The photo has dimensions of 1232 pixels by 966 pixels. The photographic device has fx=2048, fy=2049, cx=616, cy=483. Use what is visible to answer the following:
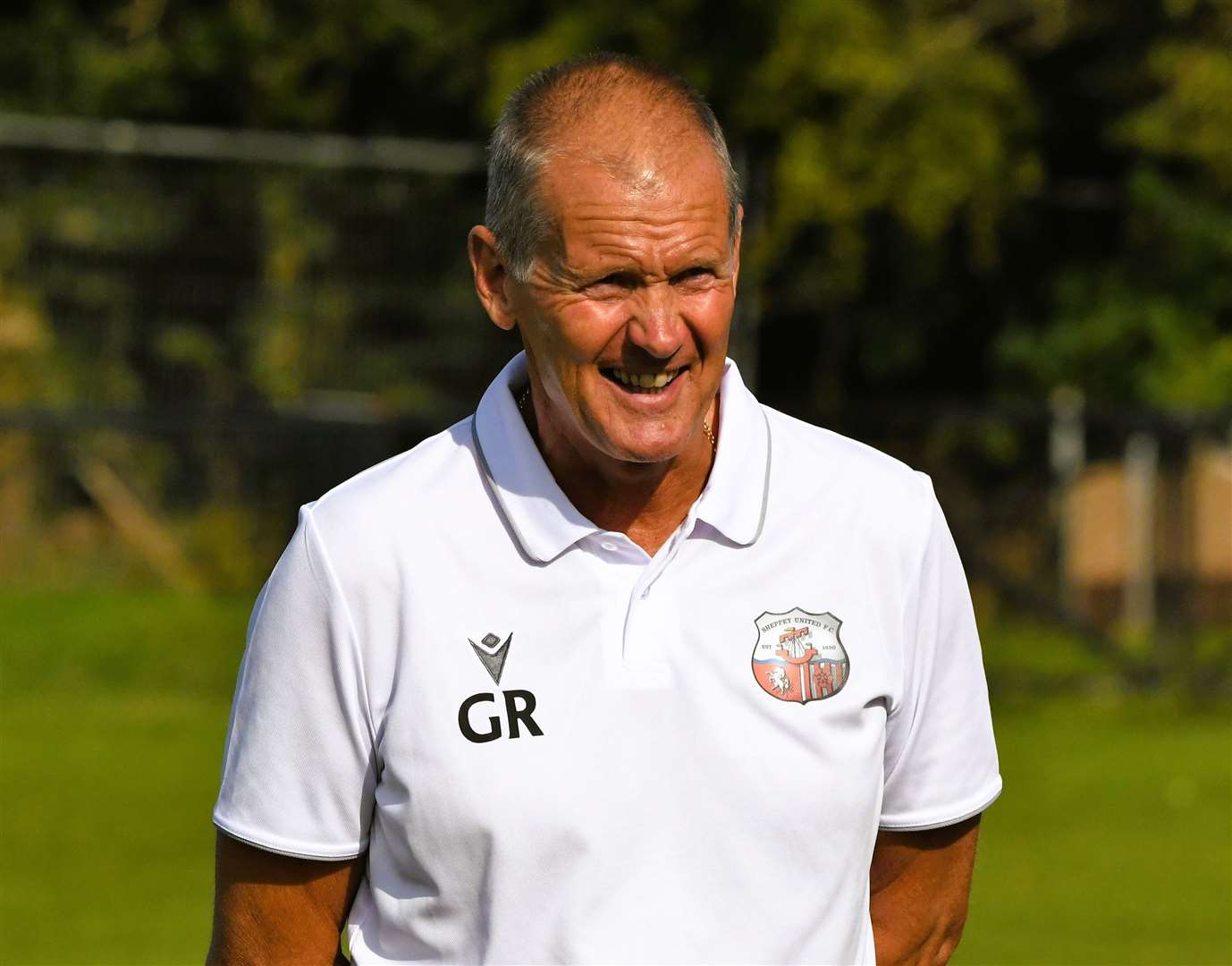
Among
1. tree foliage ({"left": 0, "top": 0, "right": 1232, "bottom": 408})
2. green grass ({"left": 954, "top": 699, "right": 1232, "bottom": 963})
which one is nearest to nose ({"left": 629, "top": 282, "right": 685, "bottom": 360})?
green grass ({"left": 954, "top": 699, "right": 1232, "bottom": 963})

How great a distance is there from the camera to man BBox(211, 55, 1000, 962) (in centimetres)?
A: 252

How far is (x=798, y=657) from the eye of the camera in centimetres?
262

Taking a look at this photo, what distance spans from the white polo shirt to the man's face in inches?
5.9

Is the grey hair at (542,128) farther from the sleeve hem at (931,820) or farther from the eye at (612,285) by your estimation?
the sleeve hem at (931,820)

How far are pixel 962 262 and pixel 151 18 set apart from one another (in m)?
7.56

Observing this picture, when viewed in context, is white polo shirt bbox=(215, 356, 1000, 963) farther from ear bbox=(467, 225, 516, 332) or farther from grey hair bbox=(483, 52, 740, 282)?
grey hair bbox=(483, 52, 740, 282)

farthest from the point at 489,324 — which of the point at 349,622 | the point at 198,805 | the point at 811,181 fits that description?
the point at 349,622

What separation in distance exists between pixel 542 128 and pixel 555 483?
47 cm

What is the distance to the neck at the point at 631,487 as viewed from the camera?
8.98 feet

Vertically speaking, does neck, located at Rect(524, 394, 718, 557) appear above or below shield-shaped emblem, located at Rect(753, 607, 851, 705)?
above

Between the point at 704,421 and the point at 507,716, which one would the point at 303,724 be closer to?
the point at 507,716

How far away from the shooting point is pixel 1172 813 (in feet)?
33.0

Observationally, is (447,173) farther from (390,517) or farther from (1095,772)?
(390,517)

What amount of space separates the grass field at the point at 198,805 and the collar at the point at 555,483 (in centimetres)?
491
